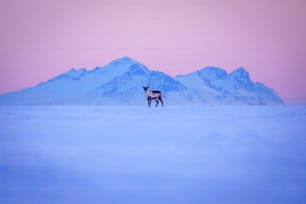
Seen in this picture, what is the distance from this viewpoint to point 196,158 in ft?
15.4

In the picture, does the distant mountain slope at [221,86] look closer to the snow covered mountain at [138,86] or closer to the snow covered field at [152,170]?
the snow covered mountain at [138,86]


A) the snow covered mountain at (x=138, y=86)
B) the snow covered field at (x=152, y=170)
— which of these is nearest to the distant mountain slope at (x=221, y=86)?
the snow covered mountain at (x=138, y=86)

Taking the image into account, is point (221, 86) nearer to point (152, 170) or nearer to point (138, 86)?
point (138, 86)

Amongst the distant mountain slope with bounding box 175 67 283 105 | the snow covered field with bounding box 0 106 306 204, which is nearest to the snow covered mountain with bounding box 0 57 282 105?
the distant mountain slope with bounding box 175 67 283 105

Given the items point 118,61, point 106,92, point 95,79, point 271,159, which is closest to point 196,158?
point 271,159

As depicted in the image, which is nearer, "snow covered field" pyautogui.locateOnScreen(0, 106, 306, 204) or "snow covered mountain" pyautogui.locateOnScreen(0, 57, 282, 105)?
"snow covered field" pyautogui.locateOnScreen(0, 106, 306, 204)

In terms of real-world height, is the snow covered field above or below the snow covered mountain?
below

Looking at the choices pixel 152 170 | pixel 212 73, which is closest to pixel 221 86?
pixel 212 73

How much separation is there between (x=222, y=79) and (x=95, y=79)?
25.8 metres

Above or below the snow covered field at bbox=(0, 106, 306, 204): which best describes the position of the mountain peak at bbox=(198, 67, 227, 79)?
above

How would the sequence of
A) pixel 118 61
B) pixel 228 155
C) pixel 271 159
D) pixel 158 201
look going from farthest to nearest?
pixel 118 61, pixel 228 155, pixel 271 159, pixel 158 201

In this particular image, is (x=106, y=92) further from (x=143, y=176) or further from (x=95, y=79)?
(x=143, y=176)

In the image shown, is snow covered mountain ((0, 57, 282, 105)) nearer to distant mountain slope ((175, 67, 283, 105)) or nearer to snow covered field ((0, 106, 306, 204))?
distant mountain slope ((175, 67, 283, 105))

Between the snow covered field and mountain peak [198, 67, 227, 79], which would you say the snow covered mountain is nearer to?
mountain peak [198, 67, 227, 79]
